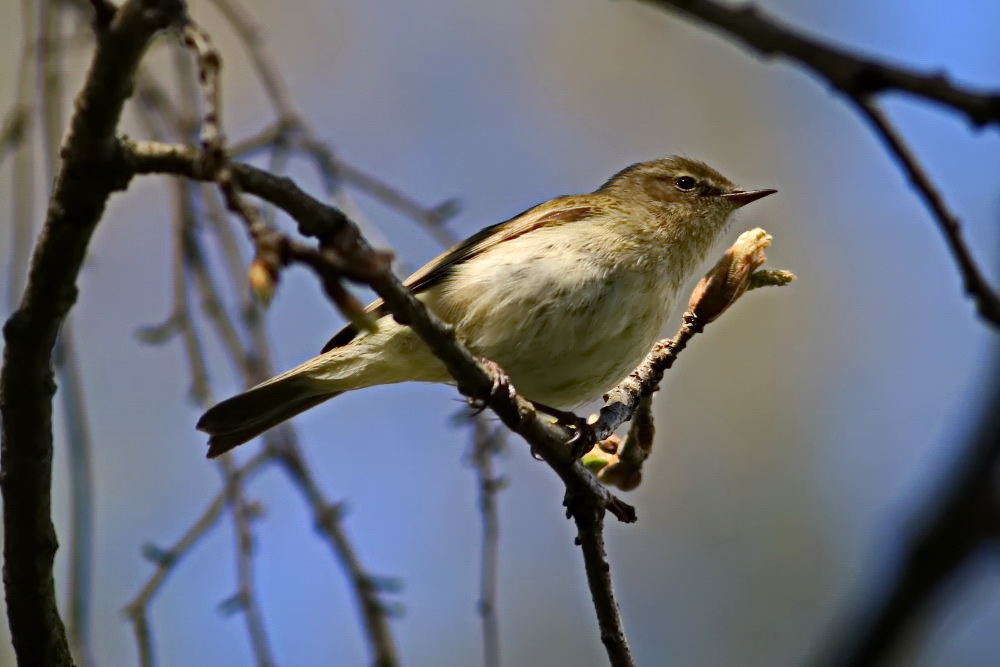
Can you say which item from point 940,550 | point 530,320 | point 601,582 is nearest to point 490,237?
point 530,320

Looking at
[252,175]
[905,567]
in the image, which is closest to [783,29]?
[905,567]

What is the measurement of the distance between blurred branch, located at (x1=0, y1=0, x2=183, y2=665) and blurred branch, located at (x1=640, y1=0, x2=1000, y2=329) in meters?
1.16

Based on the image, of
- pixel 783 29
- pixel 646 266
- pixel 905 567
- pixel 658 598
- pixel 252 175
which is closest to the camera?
pixel 905 567

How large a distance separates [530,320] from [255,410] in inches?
44.7

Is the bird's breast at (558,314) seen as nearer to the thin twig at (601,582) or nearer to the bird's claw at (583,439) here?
the bird's claw at (583,439)

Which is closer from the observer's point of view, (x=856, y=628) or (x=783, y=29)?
(x=856, y=628)

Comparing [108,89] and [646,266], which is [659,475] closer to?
[646,266]

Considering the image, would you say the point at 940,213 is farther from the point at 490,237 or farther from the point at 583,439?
the point at 490,237

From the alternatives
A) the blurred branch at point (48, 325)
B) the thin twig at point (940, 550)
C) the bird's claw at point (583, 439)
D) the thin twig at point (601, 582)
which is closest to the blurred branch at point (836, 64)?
the thin twig at point (940, 550)

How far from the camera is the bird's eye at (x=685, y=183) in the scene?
505cm

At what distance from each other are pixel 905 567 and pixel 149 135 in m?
4.17

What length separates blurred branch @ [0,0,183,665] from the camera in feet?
7.23

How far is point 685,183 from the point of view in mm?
5105

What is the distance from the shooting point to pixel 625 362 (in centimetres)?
411
